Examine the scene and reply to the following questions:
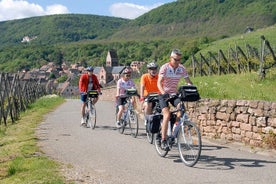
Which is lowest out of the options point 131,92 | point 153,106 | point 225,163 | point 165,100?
point 225,163

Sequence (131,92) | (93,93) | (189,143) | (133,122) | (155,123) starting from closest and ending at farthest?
(189,143)
(155,123)
(131,92)
(133,122)
(93,93)

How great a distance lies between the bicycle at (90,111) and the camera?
47.6ft

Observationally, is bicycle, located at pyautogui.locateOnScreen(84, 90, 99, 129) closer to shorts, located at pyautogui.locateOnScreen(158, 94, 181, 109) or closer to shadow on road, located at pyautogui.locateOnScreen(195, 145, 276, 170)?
shorts, located at pyautogui.locateOnScreen(158, 94, 181, 109)

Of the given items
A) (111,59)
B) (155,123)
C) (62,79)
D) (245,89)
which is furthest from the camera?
(62,79)

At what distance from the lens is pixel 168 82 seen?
28.8 ft

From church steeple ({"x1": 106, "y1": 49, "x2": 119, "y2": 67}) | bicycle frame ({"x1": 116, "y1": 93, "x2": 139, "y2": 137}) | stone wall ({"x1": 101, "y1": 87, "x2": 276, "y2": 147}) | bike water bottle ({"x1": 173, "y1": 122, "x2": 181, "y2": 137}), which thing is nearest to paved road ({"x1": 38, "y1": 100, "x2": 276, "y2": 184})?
bicycle frame ({"x1": 116, "y1": 93, "x2": 139, "y2": 137})

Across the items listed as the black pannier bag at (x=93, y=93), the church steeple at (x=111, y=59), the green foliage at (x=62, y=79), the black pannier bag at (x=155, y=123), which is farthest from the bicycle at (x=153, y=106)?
the green foliage at (x=62, y=79)

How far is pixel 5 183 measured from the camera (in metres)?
7.07

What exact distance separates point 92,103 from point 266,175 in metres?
8.43

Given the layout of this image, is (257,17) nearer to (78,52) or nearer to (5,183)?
(78,52)

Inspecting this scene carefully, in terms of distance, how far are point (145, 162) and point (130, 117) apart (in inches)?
164

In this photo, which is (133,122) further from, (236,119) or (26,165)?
(26,165)

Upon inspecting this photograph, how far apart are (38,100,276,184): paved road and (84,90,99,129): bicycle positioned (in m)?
2.46

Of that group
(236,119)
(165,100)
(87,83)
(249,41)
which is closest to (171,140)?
(165,100)
